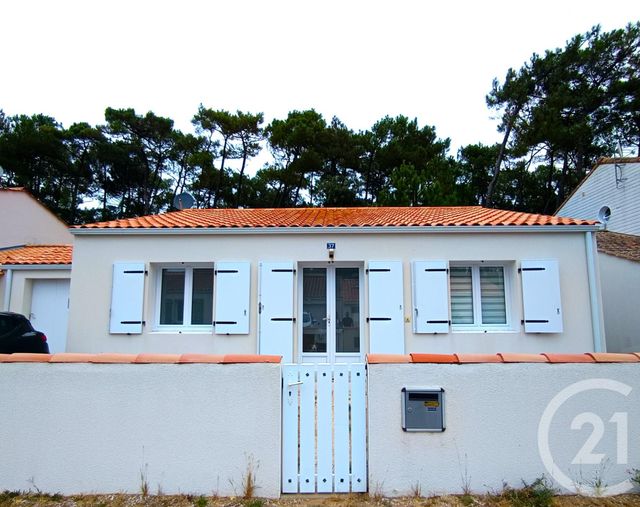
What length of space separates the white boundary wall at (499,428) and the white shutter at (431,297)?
3.77 metres

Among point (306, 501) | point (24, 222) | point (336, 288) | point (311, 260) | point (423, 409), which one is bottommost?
point (306, 501)

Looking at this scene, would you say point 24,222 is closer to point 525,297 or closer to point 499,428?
point 525,297

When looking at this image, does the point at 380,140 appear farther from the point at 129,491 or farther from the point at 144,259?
the point at 129,491

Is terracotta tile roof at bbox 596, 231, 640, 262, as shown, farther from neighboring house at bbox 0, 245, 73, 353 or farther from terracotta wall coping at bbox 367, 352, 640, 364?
neighboring house at bbox 0, 245, 73, 353

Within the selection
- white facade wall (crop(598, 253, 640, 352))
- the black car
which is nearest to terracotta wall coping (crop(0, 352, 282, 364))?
the black car

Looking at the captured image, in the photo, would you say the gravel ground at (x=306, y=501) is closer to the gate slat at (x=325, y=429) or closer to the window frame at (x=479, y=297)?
the gate slat at (x=325, y=429)

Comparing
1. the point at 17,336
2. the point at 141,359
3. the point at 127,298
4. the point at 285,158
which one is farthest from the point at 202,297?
the point at 285,158

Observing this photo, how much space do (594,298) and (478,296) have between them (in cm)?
193

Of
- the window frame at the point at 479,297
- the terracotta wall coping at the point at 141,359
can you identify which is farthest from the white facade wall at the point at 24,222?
the window frame at the point at 479,297

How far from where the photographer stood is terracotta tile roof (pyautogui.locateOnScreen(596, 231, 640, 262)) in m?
10.7

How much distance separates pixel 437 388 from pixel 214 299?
499cm

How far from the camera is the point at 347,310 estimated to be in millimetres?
8039

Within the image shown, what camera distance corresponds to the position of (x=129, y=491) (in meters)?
3.62

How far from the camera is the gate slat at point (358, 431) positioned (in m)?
3.65
